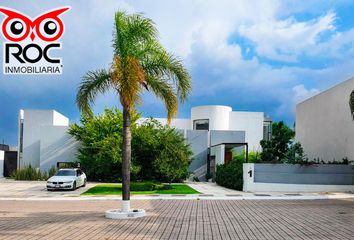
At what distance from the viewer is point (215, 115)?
52281 millimetres

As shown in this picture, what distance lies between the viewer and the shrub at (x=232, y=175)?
2721cm

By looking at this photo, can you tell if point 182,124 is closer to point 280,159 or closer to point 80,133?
point 80,133

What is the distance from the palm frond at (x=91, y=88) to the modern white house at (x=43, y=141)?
2638 cm

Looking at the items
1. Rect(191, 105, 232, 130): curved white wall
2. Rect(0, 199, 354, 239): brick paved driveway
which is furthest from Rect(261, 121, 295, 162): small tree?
Rect(191, 105, 232, 130): curved white wall

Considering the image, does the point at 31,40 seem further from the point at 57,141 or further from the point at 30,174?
the point at 57,141

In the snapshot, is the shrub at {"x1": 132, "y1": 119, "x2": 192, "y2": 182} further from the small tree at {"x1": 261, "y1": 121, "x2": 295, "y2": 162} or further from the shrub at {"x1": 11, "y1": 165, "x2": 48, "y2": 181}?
the shrub at {"x1": 11, "y1": 165, "x2": 48, "y2": 181}

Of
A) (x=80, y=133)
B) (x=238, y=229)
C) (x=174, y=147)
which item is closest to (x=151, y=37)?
(x=238, y=229)

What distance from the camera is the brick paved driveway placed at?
11.9m

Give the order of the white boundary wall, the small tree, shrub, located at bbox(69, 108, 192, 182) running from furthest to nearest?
1. shrub, located at bbox(69, 108, 192, 182)
2. the small tree
3. the white boundary wall

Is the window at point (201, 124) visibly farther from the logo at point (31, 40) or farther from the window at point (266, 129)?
the logo at point (31, 40)

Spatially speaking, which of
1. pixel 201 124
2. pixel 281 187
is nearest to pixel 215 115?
pixel 201 124

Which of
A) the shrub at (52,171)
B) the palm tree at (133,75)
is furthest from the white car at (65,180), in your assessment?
the palm tree at (133,75)

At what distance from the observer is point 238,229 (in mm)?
12773

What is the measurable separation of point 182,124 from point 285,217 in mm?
40509
